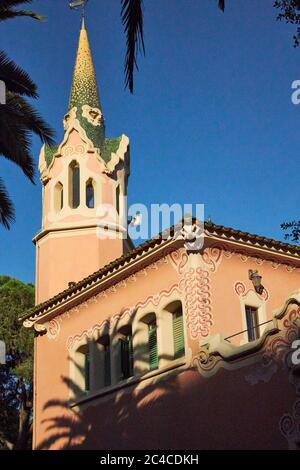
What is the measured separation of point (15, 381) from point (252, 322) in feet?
65.9

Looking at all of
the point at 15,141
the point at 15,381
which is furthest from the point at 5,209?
the point at 15,381

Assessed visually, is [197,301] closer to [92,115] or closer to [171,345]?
[171,345]

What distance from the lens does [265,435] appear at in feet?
43.9

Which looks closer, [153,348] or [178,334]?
[178,334]

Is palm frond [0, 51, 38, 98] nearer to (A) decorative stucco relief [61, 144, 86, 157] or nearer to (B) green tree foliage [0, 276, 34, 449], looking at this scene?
(A) decorative stucco relief [61, 144, 86, 157]

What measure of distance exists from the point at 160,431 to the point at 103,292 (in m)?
4.62

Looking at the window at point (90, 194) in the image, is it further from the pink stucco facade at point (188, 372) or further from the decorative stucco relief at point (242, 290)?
the decorative stucco relief at point (242, 290)

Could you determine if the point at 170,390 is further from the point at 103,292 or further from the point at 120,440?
the point at 103,292

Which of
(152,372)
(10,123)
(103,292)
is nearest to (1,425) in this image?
(103,292)

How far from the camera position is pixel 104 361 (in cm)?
1892

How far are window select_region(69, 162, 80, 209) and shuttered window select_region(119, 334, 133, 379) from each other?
304 inches

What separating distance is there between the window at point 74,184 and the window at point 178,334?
9012mm

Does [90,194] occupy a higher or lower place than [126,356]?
higher

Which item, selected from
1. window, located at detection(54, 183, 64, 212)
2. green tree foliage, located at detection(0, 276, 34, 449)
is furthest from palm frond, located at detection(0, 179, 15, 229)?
green tree foliage, located at detection(0, 276, 34, 449)
